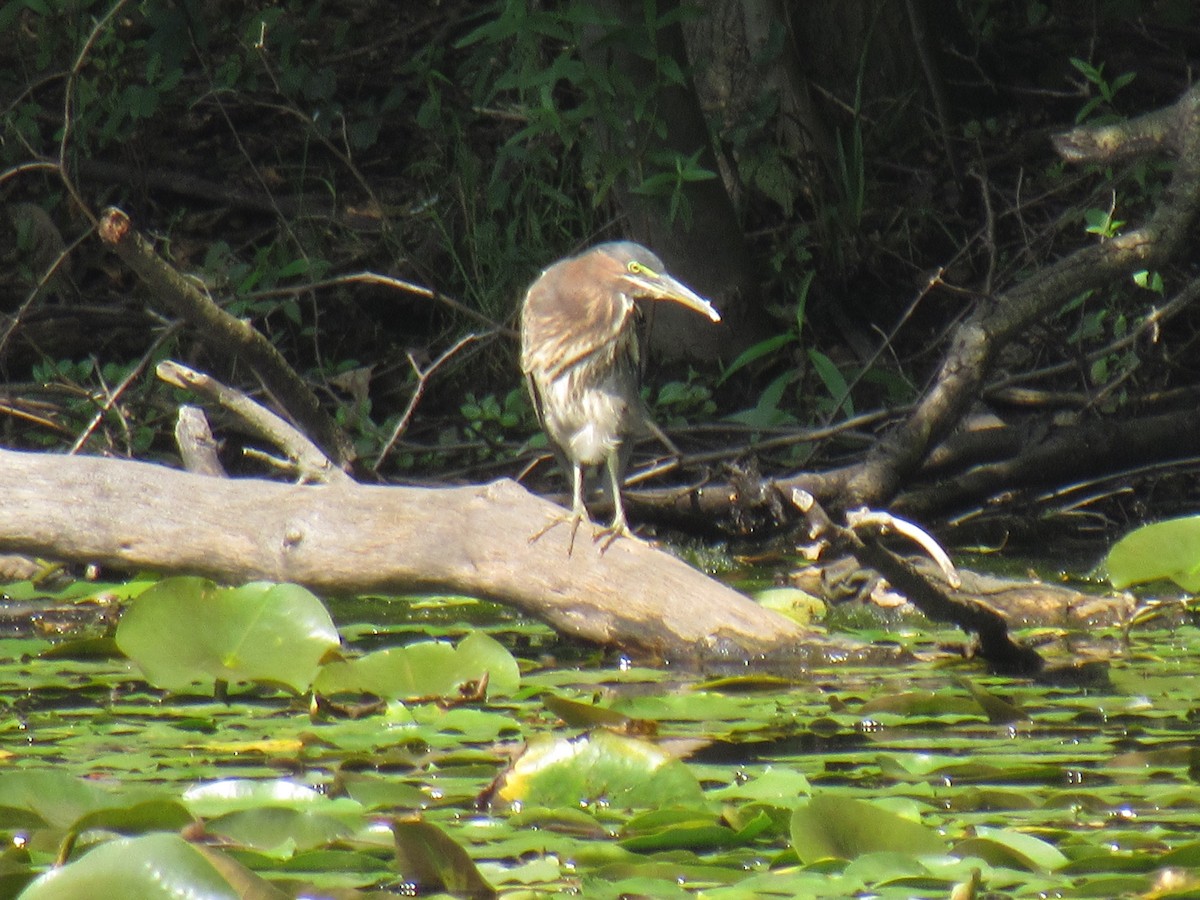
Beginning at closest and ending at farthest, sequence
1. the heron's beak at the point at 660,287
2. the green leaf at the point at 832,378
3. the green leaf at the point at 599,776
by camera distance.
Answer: the green leaf at the point at 599,776 < the heron's beak at the point at 660,287 < the green leaf at the point at 832,378

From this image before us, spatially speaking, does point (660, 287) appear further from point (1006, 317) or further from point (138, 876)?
point (138, 876)

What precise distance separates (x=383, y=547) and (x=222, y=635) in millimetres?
630

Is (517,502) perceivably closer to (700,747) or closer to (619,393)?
(619,393)

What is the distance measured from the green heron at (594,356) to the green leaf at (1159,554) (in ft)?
4.67

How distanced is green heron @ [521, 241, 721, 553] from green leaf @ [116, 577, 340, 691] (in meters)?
1.39

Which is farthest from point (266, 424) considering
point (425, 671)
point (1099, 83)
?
point (1099, 83)

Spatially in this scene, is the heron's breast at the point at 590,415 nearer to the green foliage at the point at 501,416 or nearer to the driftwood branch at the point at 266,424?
the driftwood branch at the point at 266,424

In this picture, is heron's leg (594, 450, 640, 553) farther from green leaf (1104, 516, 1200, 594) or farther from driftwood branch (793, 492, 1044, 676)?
green leaf (1104, 516, 1200, 594)

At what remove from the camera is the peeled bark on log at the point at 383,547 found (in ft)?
12.8

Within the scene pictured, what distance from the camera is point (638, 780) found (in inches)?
104

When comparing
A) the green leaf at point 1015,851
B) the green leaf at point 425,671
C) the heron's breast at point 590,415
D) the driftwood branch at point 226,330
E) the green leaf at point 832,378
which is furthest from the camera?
the green leaf at point 832,378

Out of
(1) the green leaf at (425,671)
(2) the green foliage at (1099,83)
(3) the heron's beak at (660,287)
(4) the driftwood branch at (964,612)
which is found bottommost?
(1) the green leaf at (425,671)

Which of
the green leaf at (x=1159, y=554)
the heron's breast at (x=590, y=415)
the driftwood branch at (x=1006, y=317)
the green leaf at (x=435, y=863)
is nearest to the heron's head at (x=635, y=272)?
the heron's breast at (x=590, y=415)

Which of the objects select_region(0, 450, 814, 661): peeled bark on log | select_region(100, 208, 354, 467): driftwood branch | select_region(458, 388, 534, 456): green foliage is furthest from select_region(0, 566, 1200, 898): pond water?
select_region(458, 388, 534, 456): green foliage
